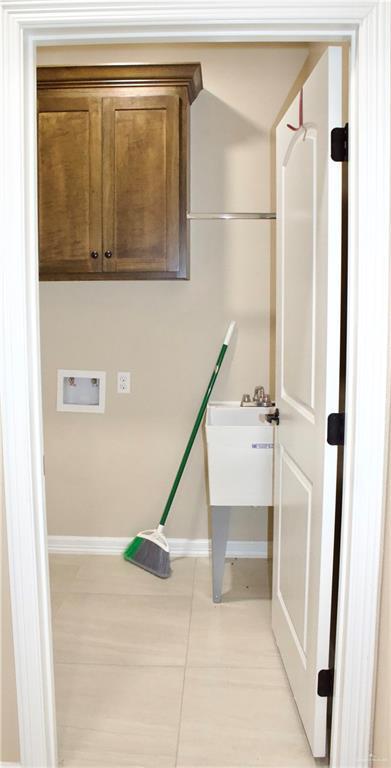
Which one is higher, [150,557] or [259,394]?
[259,394]

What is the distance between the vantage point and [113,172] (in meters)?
3.21

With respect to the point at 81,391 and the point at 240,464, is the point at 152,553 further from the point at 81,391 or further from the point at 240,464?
the point at 81,391

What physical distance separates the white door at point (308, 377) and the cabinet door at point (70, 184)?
1.05 metres

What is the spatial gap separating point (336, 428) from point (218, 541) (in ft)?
4.70

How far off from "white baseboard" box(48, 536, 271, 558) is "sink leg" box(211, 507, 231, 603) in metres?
0.56

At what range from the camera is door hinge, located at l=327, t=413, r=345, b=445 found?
1769 millimetres

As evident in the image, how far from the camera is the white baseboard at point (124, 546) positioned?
143 inches

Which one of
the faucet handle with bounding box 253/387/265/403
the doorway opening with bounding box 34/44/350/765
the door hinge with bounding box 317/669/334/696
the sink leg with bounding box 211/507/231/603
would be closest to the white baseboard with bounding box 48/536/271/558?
the doorway opening with bounding box 34/44/350/765

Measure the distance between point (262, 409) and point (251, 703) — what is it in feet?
4.80

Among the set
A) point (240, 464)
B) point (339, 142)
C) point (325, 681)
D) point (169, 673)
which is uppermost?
point (339, 142)

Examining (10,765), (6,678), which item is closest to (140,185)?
(6,678)

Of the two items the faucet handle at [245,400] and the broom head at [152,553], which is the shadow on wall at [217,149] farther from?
the broom head at [152,553]

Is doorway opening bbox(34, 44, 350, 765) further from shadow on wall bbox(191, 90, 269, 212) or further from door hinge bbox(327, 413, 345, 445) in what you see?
door hinge bbox(327, 413, 345, 445)

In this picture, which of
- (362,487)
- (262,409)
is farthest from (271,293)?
(362,487)
